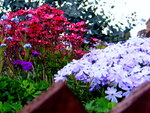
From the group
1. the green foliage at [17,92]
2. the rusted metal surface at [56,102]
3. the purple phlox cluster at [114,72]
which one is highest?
the rusted metal surface at [56,102]

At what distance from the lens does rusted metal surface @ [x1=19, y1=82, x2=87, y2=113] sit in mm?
558

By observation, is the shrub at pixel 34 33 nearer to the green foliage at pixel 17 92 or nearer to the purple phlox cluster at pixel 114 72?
the green foliage at pixel 17 92

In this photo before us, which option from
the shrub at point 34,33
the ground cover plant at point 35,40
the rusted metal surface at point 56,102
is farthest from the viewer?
the shrub at point 34,33

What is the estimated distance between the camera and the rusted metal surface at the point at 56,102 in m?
0.56

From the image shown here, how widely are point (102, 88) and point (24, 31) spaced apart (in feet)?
8.22

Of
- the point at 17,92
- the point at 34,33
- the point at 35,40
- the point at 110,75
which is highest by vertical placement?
the point at 34,33

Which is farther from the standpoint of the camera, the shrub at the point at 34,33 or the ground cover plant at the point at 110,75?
the shrub at the point at 34,33

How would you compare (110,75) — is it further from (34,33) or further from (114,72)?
(34,33)

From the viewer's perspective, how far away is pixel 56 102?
566mm

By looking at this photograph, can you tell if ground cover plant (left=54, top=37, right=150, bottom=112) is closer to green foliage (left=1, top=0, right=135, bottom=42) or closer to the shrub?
the shrub

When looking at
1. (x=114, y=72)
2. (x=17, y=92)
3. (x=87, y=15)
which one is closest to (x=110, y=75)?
(x=114, y=72)

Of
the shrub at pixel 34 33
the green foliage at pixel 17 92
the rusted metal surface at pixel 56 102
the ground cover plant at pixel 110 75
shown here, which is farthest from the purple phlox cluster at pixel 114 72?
the shrub at pixel 34 33

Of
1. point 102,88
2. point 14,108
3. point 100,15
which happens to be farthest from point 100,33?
point 14,108

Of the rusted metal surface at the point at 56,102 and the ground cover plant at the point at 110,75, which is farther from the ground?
the rusted metal surface at the point at 56,102
